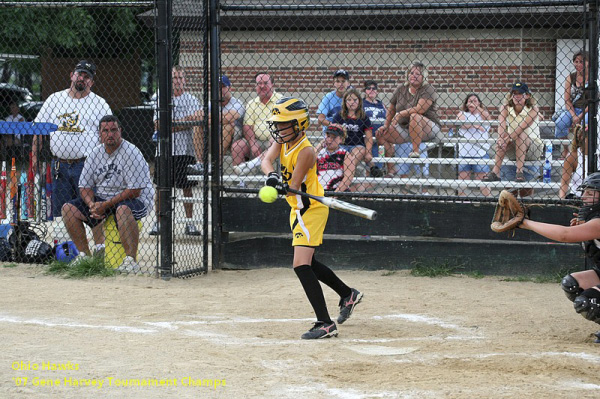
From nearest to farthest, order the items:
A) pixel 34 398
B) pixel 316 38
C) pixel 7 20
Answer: pixel 34 398
pixel 316 38
pixel 7 20

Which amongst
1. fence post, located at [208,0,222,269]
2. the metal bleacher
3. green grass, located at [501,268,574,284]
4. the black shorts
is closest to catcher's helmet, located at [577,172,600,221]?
green grass, located at [501,268,574,284]

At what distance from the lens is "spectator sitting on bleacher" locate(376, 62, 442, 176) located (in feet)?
33.9

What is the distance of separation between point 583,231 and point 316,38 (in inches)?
442

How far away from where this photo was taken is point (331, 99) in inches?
432

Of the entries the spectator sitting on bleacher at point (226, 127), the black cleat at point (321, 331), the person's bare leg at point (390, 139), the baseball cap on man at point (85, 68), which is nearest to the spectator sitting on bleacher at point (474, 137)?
the person's bare leg at point (390, 139)

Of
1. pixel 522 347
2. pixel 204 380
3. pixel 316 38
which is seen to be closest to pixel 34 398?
pixel 204 380

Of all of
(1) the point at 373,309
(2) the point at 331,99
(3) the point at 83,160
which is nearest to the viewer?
(1) the point at 373,309

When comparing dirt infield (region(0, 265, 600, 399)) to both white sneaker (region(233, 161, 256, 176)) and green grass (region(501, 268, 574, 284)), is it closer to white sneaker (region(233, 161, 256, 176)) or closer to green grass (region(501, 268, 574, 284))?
green grass (region(501, 268, 574, 284))

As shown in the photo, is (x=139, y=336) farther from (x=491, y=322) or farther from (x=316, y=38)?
(x=316, y=38)

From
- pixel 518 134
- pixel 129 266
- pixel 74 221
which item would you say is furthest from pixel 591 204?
pixel 74 221

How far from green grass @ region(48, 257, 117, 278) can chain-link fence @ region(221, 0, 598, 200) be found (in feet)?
6.09

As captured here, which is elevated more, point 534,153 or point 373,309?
point 534,153

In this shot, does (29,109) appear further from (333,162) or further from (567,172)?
(567,172)

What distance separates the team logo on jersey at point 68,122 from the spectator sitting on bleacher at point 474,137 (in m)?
4.69
